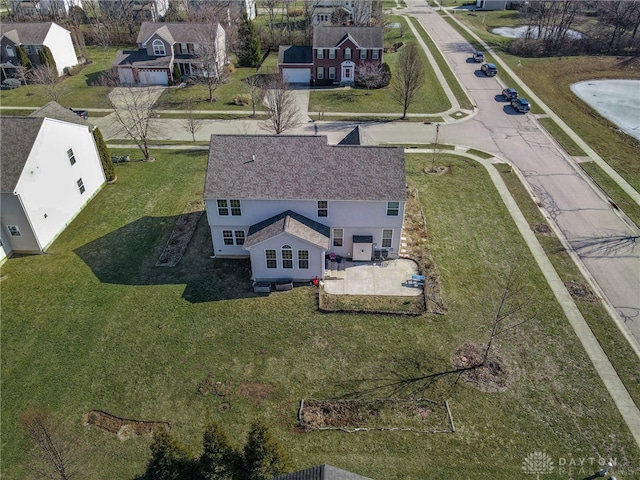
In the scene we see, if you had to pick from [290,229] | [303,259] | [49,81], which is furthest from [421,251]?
Answer: [49,81]

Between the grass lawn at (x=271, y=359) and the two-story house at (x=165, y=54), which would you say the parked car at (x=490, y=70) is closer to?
the two-story house at (x=165, y=54)

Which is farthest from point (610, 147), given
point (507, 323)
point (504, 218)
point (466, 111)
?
point (507, 323)

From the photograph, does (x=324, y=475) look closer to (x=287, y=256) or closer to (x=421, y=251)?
(x=287, y=256)

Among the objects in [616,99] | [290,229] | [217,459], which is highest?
[290,229]

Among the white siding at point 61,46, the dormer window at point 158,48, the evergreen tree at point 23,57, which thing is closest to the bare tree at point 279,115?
the dormer window at point 158,48

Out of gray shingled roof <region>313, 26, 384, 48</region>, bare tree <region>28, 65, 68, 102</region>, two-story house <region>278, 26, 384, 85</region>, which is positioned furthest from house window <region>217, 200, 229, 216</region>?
gray shingled roof <region>313, 26, 384, 48</region>

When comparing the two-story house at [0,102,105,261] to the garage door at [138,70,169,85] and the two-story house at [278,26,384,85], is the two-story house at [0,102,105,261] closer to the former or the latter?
the garage door at [138,70,169,85]
